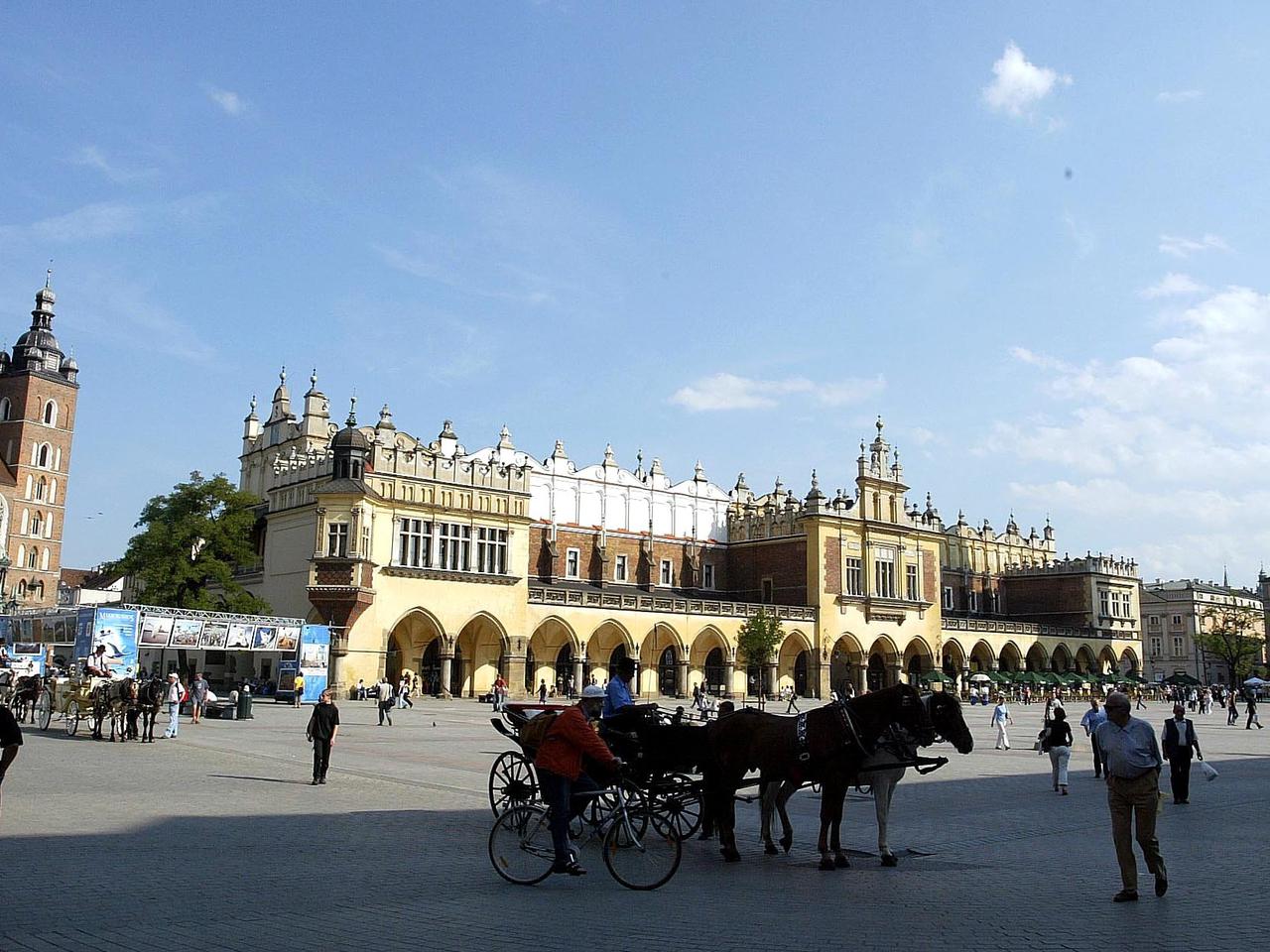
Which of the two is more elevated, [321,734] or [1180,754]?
[321,734]

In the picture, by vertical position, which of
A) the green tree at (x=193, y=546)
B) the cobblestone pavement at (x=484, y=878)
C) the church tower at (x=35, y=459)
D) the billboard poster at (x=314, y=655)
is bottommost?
the cobblestone pavement at (x=484, y=878)

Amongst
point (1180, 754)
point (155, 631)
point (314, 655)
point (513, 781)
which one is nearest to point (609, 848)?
point (513, 781)

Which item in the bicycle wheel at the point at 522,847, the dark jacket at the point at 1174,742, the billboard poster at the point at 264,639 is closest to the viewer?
the bicycle wheel at the point at 522,847

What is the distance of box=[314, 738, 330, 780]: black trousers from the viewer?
1741 cm

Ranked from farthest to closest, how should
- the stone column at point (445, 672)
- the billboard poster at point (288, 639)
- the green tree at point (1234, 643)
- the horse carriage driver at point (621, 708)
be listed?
the green tree at point (1234, 643) < the stone column at point (445, 672) < the billboard poster at point (288, 639) < the horse carriage driver at point (621, 708)

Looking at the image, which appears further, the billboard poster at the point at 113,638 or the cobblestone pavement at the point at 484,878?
the billboard poster at the point at 113,638

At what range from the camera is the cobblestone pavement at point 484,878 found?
7.77m

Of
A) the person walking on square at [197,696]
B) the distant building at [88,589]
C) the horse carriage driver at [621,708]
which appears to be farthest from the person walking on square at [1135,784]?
the distant building at [88,589]

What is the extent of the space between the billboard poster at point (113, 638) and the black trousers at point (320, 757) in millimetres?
18533

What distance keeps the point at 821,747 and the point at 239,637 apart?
101 ft

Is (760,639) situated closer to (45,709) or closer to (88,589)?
(45,709)

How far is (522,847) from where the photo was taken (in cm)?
970

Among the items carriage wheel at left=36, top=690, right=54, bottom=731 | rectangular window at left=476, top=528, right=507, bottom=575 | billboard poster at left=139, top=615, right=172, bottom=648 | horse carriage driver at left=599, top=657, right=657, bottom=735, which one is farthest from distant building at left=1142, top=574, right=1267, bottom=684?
horse carriage driver at left=599, top=657, right=657, bottom=735

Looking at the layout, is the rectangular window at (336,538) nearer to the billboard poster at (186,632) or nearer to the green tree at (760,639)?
the billboard poster at (186,632)
